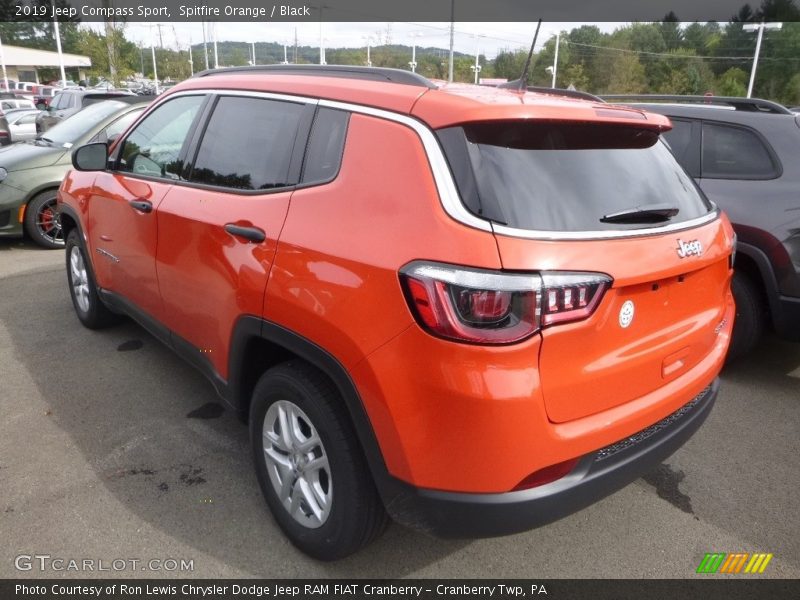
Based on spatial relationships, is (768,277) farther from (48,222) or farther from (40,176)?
(48,222)

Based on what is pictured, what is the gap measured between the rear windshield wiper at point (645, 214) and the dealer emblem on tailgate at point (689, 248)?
11 cm

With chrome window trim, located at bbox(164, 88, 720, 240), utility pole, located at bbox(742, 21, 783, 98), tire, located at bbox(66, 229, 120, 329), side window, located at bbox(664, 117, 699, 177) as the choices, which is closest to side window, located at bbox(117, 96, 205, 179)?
tire, located at bbox(66, 229, 120, 329)

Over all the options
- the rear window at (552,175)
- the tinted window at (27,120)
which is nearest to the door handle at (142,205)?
the rear window at (552,175)

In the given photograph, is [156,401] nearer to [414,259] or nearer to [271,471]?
[271,471]

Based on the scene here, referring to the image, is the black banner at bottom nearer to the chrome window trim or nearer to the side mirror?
the chrome window trim

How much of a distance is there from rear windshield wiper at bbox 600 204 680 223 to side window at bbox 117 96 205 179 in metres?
2.19

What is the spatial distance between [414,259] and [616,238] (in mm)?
671

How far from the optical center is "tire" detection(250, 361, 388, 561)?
215cm

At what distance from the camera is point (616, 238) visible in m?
1.99

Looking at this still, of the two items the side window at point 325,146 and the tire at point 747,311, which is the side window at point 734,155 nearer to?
the tire at point 747,311

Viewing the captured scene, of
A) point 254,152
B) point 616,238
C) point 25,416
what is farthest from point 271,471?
point 25,416

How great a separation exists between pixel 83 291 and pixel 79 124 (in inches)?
176

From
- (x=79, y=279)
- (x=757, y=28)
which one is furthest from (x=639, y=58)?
(x=79, y=279)

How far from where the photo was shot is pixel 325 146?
233 centimetres
